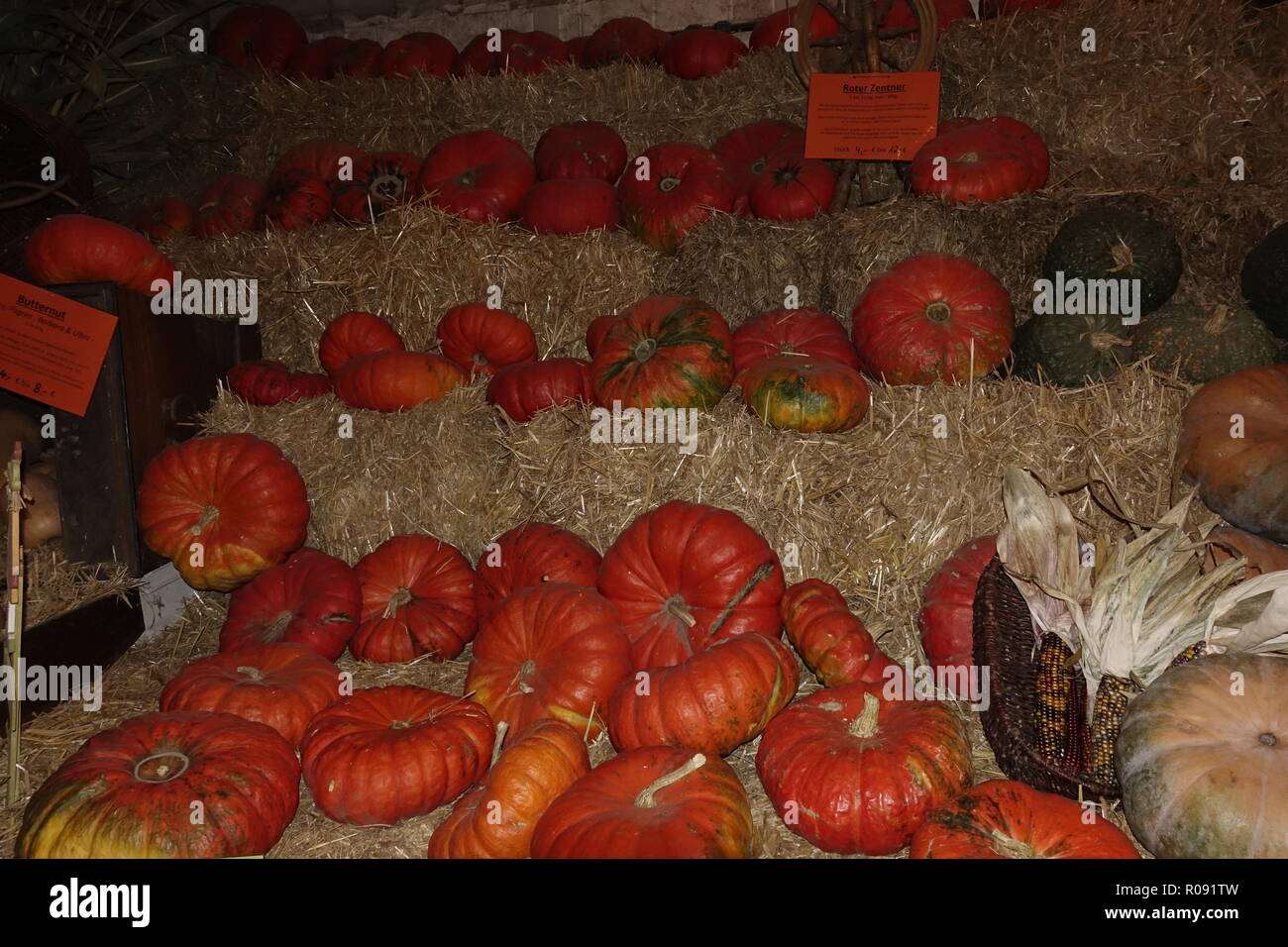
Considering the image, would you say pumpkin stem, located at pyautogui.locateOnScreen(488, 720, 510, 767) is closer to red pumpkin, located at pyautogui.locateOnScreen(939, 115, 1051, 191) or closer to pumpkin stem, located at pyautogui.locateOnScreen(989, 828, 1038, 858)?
pumpkin stem, located at pyautogui.locateOnScreen(989, 828, 1038, 858)

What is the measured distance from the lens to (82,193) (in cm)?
441

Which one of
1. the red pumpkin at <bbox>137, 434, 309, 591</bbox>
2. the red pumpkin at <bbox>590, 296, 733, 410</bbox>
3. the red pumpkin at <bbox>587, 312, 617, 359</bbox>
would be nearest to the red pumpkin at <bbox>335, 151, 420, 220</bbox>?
the red pumpkin at <bbox>587, 312, 617, 359</bbox>

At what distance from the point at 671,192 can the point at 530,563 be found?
8.49 feet

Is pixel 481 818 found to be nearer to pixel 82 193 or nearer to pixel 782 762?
pixel 782 762

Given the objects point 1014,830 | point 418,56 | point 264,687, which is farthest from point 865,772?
point 418,56

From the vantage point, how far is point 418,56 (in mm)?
6855

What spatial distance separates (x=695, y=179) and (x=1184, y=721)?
3755 mm

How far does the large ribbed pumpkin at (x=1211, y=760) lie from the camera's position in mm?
1926

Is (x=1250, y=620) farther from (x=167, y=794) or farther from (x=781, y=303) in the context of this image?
(x=167, y=794)

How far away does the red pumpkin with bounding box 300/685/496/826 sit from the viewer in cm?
244

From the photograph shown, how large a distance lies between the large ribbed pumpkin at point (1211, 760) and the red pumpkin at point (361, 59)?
669cm

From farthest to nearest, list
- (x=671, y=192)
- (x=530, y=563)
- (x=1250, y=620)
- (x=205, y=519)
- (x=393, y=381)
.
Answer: (x=671, y=192) < (x=393, y=381) < (x=205, y=519) < (x=530, y=563) < (x=1250, y=620)

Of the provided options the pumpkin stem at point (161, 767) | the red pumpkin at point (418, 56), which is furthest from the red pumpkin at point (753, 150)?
the pumpkin stem at point (161, 767)

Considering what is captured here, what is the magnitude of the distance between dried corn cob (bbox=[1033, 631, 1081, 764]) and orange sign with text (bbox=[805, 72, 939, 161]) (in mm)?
2778
